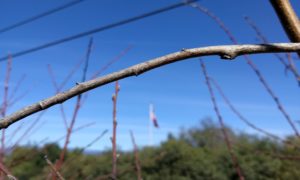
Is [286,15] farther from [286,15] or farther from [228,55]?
[228,55]

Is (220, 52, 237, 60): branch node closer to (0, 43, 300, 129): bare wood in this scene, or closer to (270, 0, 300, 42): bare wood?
(0, 43, 300, 129): bare wood

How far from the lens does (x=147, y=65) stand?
1.25ft

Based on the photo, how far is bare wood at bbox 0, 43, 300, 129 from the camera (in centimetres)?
35

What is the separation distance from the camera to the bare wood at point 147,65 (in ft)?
1.13

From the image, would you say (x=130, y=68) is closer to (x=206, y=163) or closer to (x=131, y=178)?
(x=131, y=178)

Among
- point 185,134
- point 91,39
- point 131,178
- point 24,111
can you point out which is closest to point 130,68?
point 24,111

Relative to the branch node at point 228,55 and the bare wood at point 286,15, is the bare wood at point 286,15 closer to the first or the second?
the bare wood at point 286,15

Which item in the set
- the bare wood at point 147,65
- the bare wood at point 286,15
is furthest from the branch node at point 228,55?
the bare wood at point 286,15

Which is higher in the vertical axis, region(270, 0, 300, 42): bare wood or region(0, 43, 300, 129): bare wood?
region(270, 0, 300, 42): bare wood

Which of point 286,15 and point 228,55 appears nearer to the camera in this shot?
point 228,55

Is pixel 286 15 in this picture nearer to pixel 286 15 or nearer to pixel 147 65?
pixel 286 15

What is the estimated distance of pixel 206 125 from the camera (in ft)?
104

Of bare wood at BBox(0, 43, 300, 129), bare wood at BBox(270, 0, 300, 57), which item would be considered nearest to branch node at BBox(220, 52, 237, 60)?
bare wood at BBox(0, 43, 300, 129)

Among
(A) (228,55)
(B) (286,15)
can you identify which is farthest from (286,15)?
(A) (228,55)
